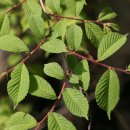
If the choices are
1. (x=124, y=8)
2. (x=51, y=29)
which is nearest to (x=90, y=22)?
(x=51, y=29)

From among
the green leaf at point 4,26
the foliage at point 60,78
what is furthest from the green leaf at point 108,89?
the green leaf at point 4,26

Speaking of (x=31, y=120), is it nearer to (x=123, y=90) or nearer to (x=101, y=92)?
(x=101, y=92)

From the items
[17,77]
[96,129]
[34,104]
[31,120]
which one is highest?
[17,77]

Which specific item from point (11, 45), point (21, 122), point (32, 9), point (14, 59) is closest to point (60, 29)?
point (32, 9)

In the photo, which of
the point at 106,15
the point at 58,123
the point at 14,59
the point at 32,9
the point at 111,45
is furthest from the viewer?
the point at 14,59

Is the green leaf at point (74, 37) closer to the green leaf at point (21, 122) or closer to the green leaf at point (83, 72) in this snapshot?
the green leaf at point (83, 72)

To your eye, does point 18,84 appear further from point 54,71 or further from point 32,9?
point 32,9
